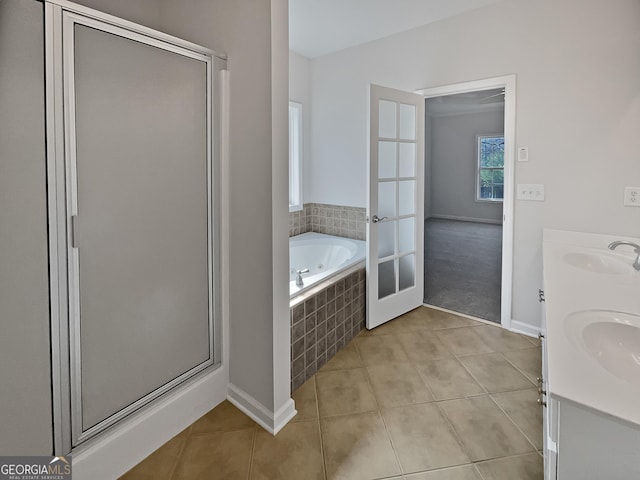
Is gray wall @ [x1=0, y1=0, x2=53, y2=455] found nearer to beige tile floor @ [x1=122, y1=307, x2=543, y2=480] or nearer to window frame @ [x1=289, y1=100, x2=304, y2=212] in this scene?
beige tile floor @ [x1=122, y1=307, x2=543, y2=480]

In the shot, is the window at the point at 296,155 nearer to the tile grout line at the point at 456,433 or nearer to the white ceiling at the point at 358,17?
the white ceiling at the point at 358,17

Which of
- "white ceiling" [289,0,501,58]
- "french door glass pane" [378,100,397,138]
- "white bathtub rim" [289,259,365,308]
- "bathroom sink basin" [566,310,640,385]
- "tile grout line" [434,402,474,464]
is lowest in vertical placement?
"tile grout line" [434,402,474,464]

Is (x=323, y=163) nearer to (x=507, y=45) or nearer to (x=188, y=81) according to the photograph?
(x=507, y=45)

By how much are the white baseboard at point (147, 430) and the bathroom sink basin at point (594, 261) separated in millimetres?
2084

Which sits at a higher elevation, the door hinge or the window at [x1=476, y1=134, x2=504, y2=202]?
the window at [x1=476, y1=134, x2=504, y2=202]

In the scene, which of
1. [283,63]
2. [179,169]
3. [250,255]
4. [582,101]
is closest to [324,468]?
[250,255]

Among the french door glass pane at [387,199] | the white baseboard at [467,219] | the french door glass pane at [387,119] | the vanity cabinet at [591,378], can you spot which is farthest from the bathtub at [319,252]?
the white baseboard at [467,219]

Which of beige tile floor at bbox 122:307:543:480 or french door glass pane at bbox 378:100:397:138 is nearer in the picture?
beige tile floor at bbox 122:307:543:480

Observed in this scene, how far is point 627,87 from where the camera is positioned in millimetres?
2189

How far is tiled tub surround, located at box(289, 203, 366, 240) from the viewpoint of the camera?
12.1ft

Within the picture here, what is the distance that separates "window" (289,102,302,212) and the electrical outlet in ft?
9.15

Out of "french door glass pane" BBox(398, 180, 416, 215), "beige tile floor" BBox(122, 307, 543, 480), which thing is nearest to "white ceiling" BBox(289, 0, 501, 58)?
"french door glass pane" BBox(398, 180, 416, 215)

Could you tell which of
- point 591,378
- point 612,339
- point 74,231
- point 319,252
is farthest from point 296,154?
point 591,378

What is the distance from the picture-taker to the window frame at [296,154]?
3.78 m
